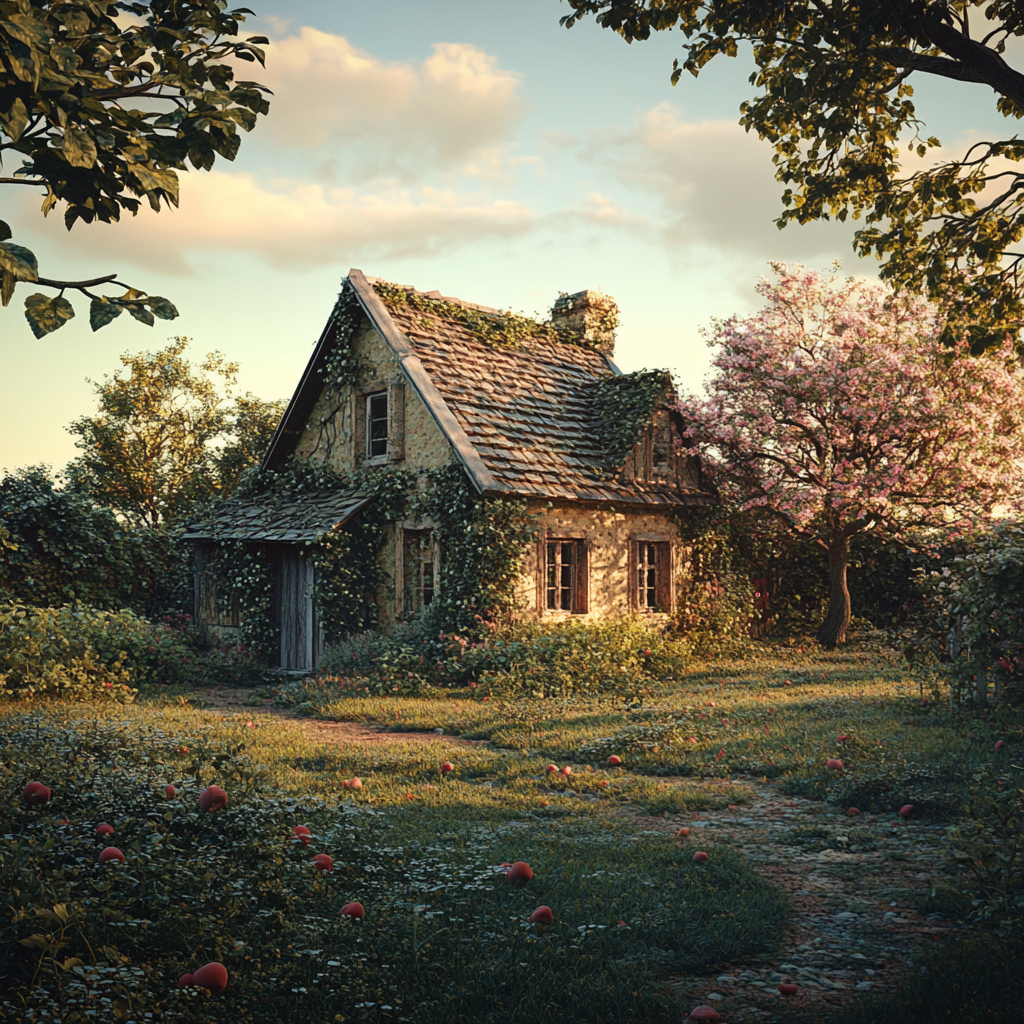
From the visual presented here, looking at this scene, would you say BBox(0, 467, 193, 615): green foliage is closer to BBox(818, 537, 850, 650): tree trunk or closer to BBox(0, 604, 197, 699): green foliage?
BBox(0, 604, 197, 699): green foliage

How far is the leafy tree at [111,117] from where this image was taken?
12.8ft

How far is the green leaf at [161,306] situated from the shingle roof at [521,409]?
10107 millimetres

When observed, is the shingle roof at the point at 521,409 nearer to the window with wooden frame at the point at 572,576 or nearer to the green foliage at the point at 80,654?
the window with wooden frame at the point at 572,576

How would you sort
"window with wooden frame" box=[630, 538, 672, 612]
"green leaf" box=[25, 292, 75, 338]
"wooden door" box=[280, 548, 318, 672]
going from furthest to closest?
"window with wooden frame" box=[630, 538, 672, 612], "wooden door" box=[280, 548, 318, 672], "green leaf" box=[25, 292, 75, 338]

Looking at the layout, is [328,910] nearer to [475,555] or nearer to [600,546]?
[475,555]

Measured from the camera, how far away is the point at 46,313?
169 inches

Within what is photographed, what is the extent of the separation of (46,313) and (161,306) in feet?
1.81

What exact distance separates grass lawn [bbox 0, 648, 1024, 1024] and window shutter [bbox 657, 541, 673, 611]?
7.90 metres

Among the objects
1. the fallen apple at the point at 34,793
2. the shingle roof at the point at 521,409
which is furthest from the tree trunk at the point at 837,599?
the fallen apple at the point at 34,793

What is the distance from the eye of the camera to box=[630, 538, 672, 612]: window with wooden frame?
1773 cm

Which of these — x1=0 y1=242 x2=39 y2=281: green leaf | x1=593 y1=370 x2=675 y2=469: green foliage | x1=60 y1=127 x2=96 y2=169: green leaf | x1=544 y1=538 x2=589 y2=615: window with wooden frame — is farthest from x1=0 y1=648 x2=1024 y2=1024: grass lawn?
x1=593 y1=370 x2=675 y2=469: green foliage

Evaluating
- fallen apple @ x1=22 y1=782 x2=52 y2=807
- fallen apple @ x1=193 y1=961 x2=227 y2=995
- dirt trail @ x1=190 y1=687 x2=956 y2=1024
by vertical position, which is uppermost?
fallen apple @ x1=22 y1=782 x2=52 y2=807

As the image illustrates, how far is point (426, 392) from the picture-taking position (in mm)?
15711

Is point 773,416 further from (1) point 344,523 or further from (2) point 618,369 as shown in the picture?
(1) point 344,523
